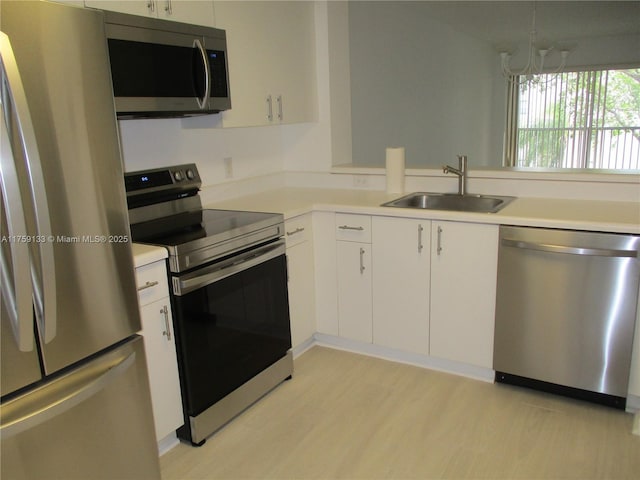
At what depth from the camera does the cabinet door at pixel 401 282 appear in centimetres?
271

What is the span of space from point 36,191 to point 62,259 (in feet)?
0.69

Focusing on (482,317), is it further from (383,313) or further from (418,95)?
(418,95)

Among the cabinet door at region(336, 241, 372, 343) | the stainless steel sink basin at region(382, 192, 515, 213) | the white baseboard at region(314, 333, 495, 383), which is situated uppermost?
the stainless steel sink basin at region(382, 192, 515, 213)

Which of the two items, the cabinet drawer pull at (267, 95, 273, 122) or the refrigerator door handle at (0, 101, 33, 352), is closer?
the refrigerator door handle at (0, 101, 33, 352)

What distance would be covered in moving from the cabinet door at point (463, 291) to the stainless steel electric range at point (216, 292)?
80cm

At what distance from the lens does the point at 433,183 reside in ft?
10.4

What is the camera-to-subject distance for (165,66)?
218 cm

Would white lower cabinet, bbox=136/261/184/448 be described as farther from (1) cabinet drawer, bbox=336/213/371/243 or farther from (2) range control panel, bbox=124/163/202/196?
(1) cabinet drawer, bbox=336/213/371/243

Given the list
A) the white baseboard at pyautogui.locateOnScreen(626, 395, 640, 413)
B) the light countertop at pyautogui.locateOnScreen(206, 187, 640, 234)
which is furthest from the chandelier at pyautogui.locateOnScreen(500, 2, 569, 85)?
the white baseboard at pyautogui.locateOnScreen(626, 395, 640, 413)

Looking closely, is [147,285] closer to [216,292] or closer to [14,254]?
[216,292]

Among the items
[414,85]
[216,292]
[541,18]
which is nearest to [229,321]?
[216,292]

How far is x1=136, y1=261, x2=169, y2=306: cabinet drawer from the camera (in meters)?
1.96

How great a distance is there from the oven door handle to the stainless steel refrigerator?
414mm

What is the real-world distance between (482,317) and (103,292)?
184 centimetres
